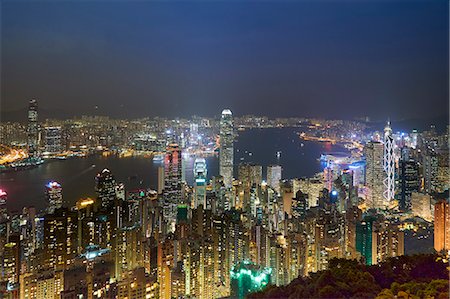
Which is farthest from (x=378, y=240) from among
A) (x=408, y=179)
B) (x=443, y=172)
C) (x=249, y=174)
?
(x=408, y=179)

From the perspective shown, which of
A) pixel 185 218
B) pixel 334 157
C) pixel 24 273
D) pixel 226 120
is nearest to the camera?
pixel 24 273

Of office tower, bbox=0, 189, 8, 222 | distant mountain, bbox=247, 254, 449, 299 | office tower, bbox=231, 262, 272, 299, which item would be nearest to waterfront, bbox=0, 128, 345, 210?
office tower, bbox=0, 189, 8, 222

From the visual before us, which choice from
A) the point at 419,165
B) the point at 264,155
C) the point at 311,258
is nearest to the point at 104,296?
the point at 311,258

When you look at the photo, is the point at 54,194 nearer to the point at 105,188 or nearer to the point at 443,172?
the point at 105,188

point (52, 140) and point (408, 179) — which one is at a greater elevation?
point (52, 140)

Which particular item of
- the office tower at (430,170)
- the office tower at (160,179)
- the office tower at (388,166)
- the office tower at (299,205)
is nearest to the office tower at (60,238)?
the office tower at (160,179)

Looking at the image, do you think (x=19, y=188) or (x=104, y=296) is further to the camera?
(x=19, y=188)

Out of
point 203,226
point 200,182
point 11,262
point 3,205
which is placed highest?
point 200,182

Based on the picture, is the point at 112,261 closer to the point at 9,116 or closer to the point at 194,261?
the point at 194,261
